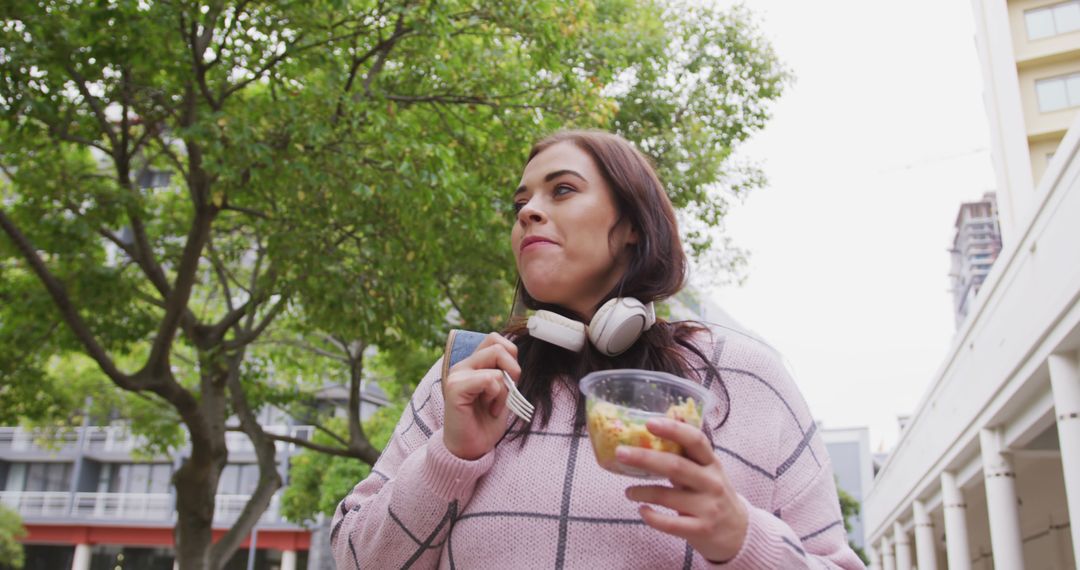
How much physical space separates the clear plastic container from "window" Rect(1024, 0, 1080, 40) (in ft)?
101

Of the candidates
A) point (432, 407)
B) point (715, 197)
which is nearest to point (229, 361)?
point (715, 197)

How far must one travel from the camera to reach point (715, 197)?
1212cm

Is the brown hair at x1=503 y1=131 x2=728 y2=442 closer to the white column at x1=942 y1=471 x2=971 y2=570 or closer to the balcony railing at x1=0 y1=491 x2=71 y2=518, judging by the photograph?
the white column at x1=942 y1=471 x2=971 y2=570

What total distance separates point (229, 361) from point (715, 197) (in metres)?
6.80

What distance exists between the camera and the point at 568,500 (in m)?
1.51

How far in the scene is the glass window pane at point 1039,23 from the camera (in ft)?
89.6

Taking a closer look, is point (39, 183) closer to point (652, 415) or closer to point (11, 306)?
point (11, 306)

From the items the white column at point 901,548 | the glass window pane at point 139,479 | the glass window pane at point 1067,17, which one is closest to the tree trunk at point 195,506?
the white column at point 901,548

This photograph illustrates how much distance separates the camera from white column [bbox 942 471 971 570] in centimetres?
1251

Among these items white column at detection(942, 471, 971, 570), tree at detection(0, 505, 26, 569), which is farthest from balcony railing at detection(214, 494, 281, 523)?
white column at detection(942, 471, 971, 570)

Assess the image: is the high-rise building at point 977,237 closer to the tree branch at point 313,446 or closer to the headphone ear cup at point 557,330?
the tree branch at point 313,446

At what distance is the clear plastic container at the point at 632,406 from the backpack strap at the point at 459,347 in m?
0.35

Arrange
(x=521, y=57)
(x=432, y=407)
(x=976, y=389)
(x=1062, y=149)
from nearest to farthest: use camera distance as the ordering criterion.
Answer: (x=432, y=407)
(x=1062, y=149)
(x=521, y=57)
(x=976, y=389)

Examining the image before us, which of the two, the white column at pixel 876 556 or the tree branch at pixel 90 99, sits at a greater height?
the tree branch at pixel 90 99
